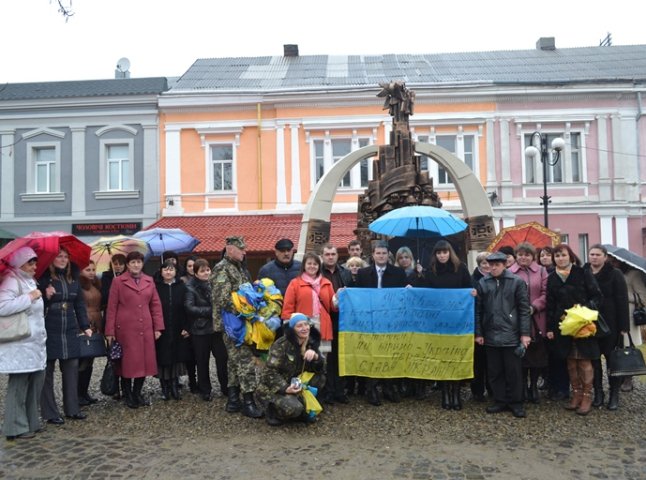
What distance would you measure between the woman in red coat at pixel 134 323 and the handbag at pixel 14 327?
42.6 inches

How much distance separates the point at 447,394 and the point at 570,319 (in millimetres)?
1471

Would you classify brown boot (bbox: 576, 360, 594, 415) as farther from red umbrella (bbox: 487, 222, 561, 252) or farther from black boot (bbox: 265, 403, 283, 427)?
black boot (bbox: 265, 403, 283, 427)

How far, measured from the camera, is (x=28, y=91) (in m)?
20.2

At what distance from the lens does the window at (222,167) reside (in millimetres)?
19484

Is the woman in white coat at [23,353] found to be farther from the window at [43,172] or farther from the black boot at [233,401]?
the window at [43,172]

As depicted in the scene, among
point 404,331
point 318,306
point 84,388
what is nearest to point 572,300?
point 404,331

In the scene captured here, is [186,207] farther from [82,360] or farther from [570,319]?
[570,319]

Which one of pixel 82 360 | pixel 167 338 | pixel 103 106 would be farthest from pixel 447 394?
pixel 103 106

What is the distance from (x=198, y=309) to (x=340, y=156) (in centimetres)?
1350

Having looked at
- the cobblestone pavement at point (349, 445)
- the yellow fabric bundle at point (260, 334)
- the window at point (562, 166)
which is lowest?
the cobblestone pavement at point (349, 445)

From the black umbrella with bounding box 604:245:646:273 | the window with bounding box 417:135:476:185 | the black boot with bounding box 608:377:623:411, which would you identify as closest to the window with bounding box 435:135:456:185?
the window with bounding box 417:135:476:185

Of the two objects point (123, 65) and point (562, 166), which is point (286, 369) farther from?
point (123, 65)

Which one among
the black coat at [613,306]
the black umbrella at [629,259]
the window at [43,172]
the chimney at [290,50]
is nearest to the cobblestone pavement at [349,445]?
the black coat at [613,306]

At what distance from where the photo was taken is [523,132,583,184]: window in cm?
1891
